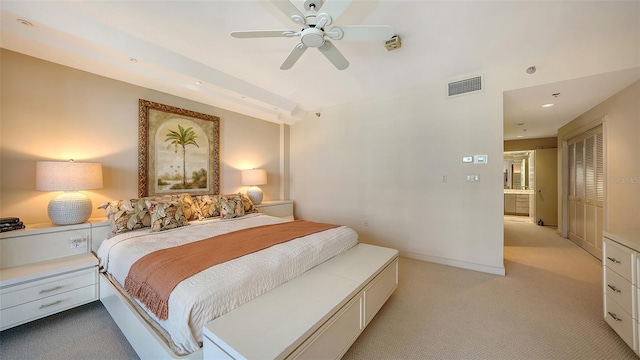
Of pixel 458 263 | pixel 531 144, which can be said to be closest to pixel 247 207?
pixel 458 263

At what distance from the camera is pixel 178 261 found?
5.05ft

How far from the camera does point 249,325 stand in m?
1.17

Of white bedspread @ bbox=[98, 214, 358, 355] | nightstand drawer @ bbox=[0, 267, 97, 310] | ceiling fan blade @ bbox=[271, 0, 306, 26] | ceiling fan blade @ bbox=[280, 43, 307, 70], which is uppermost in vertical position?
ceiling fan blade @ bbox=[271, 0, 306, 26]

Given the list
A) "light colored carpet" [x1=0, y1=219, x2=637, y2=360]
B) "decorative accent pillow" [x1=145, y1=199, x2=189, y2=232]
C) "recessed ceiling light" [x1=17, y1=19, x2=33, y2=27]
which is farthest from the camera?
"decorative accent pillow" [x1=145, y1=199, x2=189, y2=232]

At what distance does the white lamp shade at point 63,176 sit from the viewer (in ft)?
6.93

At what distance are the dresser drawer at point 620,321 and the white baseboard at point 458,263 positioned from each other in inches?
41.5

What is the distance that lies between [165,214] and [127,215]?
35cm

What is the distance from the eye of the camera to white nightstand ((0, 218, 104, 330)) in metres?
1.73

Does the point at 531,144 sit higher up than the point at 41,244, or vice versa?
the point at 531,144

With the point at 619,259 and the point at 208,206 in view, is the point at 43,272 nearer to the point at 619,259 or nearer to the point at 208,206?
the point at 208,206

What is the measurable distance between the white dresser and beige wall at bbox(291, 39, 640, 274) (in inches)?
41.6

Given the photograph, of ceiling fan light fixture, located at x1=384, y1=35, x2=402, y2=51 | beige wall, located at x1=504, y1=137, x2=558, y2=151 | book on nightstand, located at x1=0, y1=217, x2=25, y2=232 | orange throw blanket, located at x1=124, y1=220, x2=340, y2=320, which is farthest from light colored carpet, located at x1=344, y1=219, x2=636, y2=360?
beige wall, located at x1=504, y1=137, x2=558, y2=151

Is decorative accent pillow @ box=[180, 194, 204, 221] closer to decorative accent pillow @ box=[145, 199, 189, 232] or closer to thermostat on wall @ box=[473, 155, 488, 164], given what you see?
decorative accent pillow @ box=[145, 199, 189, 232]

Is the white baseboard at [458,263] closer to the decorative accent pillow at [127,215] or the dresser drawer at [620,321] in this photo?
the dresser drawer at [620,321]
